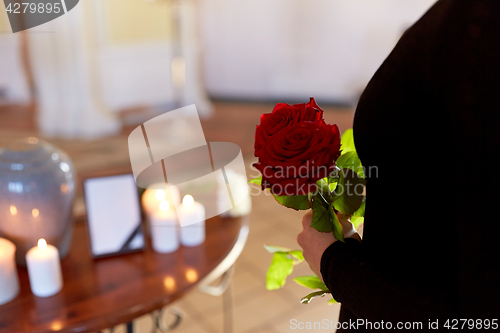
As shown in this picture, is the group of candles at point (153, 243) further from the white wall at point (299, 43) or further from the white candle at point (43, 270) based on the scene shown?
the white wall at point (299, 43)

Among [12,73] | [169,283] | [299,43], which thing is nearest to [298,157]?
[169,283]

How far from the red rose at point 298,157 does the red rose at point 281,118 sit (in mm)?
15

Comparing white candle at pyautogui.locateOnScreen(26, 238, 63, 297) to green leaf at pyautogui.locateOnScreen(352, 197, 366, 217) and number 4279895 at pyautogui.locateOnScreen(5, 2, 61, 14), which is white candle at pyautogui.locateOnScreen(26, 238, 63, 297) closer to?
number 4279895 at pyautogui.locateOnScreen(5, 2, 61, 14)

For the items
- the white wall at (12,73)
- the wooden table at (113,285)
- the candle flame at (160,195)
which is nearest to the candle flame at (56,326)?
the wooden table at (113,285)

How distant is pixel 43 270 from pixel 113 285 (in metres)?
0.14

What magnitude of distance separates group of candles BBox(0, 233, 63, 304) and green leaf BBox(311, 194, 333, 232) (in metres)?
0.57

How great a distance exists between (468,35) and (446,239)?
225mm

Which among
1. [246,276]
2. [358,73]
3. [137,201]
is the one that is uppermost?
[137,201]

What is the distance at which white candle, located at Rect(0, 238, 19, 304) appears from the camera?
2.59 ft

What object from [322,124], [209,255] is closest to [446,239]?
[322,124]

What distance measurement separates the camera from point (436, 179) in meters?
0.43

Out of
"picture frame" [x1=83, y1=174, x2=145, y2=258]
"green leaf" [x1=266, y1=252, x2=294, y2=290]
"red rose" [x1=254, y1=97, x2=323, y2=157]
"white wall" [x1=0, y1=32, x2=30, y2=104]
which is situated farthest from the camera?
"white wall" [x1=0, y1=32, x2=30, y2=104]

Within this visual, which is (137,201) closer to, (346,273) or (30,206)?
(30,206)

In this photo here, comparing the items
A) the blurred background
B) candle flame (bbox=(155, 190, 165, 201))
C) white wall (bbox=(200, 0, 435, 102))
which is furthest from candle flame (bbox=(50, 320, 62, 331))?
white wall (bbox=(200, 0, 435, 102))
